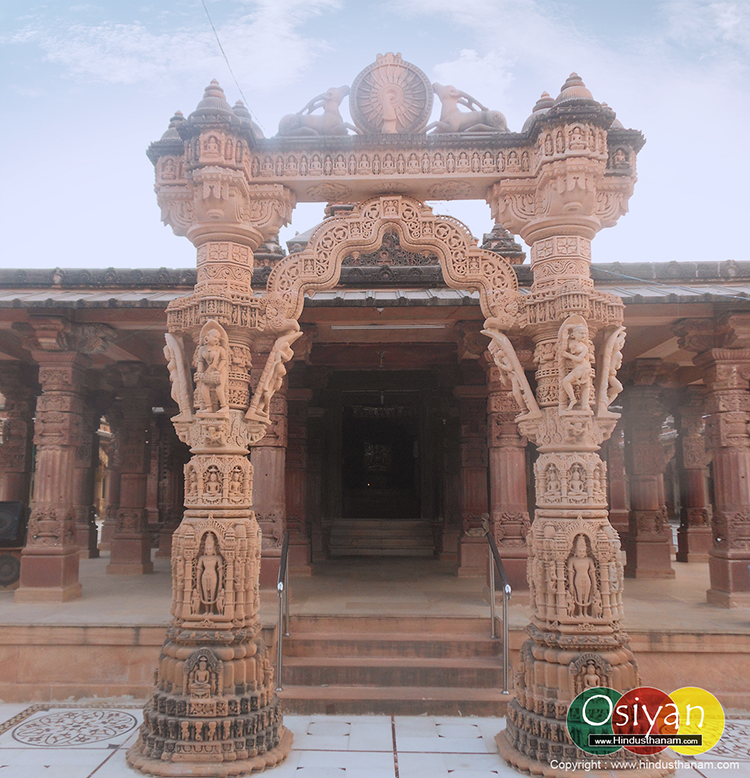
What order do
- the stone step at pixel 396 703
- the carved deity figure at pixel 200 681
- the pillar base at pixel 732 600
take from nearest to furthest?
the carved deity figure at pixel 200 681
the stone step at pixel 396 703
the pillar base at pixel 732 600

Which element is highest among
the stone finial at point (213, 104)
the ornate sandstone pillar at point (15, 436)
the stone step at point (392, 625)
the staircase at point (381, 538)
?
the stone finial at point (213, 104)

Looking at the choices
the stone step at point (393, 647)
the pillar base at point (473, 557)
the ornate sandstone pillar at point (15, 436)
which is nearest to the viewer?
the stone step at point (393, 647)

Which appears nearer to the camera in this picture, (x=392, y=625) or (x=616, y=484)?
A: (x=392, y=625)

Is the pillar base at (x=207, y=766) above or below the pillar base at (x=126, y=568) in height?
below

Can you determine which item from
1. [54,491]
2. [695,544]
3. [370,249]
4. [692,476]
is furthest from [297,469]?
[695,544]

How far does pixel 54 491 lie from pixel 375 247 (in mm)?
5255

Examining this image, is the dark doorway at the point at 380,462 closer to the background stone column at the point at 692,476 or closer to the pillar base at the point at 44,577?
the background stone column at the point at 692,476

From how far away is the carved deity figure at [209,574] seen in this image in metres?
4.25

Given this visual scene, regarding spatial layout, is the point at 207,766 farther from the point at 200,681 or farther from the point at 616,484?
the point at 616,484

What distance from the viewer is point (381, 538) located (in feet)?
37.3

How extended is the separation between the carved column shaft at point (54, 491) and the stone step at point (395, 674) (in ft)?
11.5

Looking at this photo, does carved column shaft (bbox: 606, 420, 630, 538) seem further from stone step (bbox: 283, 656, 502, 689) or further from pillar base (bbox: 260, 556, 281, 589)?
stone step (bbox: 283, 656, 502, 689)

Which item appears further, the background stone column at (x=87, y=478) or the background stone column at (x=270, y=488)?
the background stone column at (x=87, y=478)

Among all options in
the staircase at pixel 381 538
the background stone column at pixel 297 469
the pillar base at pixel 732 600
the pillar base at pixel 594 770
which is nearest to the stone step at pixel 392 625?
the pillar base at pixel 594 770
